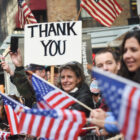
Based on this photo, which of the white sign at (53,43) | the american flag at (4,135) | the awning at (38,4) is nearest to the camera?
the white sign at (53,43)

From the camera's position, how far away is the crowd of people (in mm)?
3461

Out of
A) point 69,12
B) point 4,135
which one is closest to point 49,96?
point 4,135

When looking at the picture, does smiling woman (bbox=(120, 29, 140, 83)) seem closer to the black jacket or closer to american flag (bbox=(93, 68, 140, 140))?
american flag (bbox=(93, 68, 140, 140))

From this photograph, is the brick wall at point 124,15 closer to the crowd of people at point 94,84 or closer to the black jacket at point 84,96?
the crowd of people at point 94,84

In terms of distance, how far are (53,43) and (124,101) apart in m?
3.60

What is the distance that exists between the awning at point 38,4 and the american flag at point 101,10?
12049 mm

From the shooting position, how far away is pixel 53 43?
6.15 meters

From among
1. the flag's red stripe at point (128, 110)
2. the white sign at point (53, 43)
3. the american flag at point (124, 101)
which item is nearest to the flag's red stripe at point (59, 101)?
the white sign at point (53, 43)

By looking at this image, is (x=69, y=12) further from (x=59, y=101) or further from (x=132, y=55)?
(x=132, y=55)

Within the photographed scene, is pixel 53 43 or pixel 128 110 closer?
pixel 128 110

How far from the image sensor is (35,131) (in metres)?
3.88

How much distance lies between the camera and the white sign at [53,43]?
19.5 ft

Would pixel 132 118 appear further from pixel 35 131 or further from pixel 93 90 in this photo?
pixel 93 90

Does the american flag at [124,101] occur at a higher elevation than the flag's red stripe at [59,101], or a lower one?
higher
